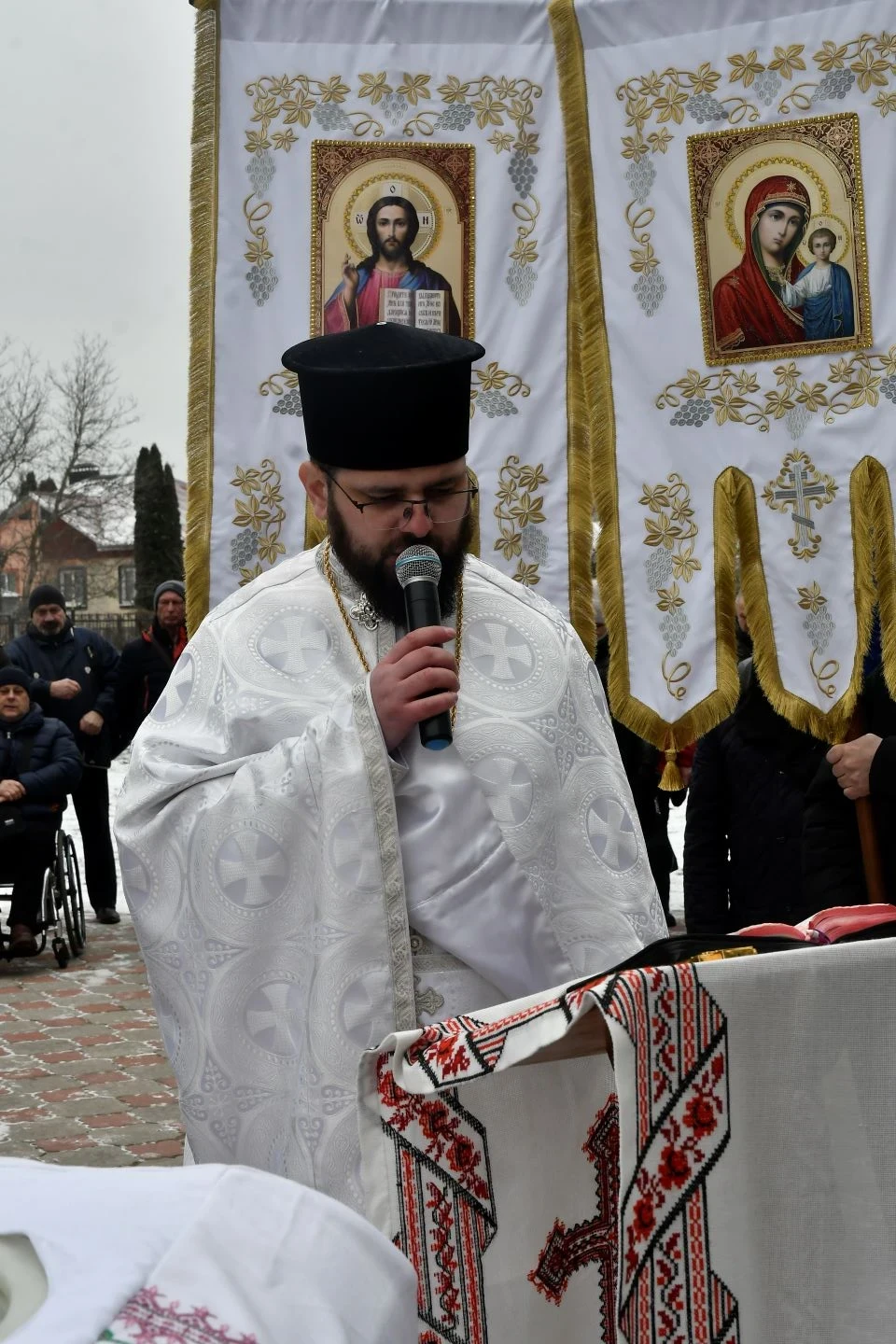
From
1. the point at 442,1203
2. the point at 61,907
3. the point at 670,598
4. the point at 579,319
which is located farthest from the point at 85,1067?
the point at 442,1203

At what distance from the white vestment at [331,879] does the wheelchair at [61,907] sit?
6050mm

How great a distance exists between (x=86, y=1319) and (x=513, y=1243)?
97 centimetres

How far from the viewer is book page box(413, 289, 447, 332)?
4.08 meters

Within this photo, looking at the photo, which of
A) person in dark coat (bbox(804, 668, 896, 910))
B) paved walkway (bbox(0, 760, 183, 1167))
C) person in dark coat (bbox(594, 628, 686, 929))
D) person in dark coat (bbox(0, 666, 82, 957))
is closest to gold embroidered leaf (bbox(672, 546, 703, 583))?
person in dark coat (bbox(804, 668, 896, 910))

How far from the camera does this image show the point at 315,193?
4.04 metres

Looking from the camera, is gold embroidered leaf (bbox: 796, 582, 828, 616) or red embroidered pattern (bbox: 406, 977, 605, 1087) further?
gold embroidered leaf (bbox: 796, 582, 828, 616)

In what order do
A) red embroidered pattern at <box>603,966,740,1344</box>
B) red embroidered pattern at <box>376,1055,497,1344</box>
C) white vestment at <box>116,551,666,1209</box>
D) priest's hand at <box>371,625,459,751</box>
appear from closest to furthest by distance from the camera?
red embroidered pattern at <box>603,966,740,1344</box> → red embroidered pattern at <box>376,1055,497,1344</box> → priest's hand at <box>371,625,459,751</box> → white vestment at <box>116,551,666,1209</box>

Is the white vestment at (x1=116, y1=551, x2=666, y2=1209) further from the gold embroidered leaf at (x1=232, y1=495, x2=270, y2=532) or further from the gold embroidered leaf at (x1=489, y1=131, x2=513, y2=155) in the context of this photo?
the gold embroidered leaf at (x1=489, y1=131, x2=513, y2=155)

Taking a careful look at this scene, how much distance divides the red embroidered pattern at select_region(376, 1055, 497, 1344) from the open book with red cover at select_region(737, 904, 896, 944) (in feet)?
1.32

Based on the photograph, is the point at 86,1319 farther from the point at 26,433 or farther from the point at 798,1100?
the point at 26,433

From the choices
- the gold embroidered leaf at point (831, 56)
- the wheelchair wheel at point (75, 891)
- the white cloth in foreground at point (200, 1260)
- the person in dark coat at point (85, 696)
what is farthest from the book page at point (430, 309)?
the person in dark coat at point (85, 696)

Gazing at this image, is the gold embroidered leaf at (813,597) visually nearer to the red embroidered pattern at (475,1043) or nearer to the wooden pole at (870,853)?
the wooden pole at (870,853)

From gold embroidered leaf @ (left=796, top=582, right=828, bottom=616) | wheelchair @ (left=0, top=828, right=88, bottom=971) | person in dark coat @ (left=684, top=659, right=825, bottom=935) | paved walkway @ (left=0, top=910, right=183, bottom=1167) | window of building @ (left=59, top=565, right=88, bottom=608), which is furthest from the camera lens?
window of building @ (left=59, top=565, right=88, bottom=608)

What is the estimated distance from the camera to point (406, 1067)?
5.42ft
